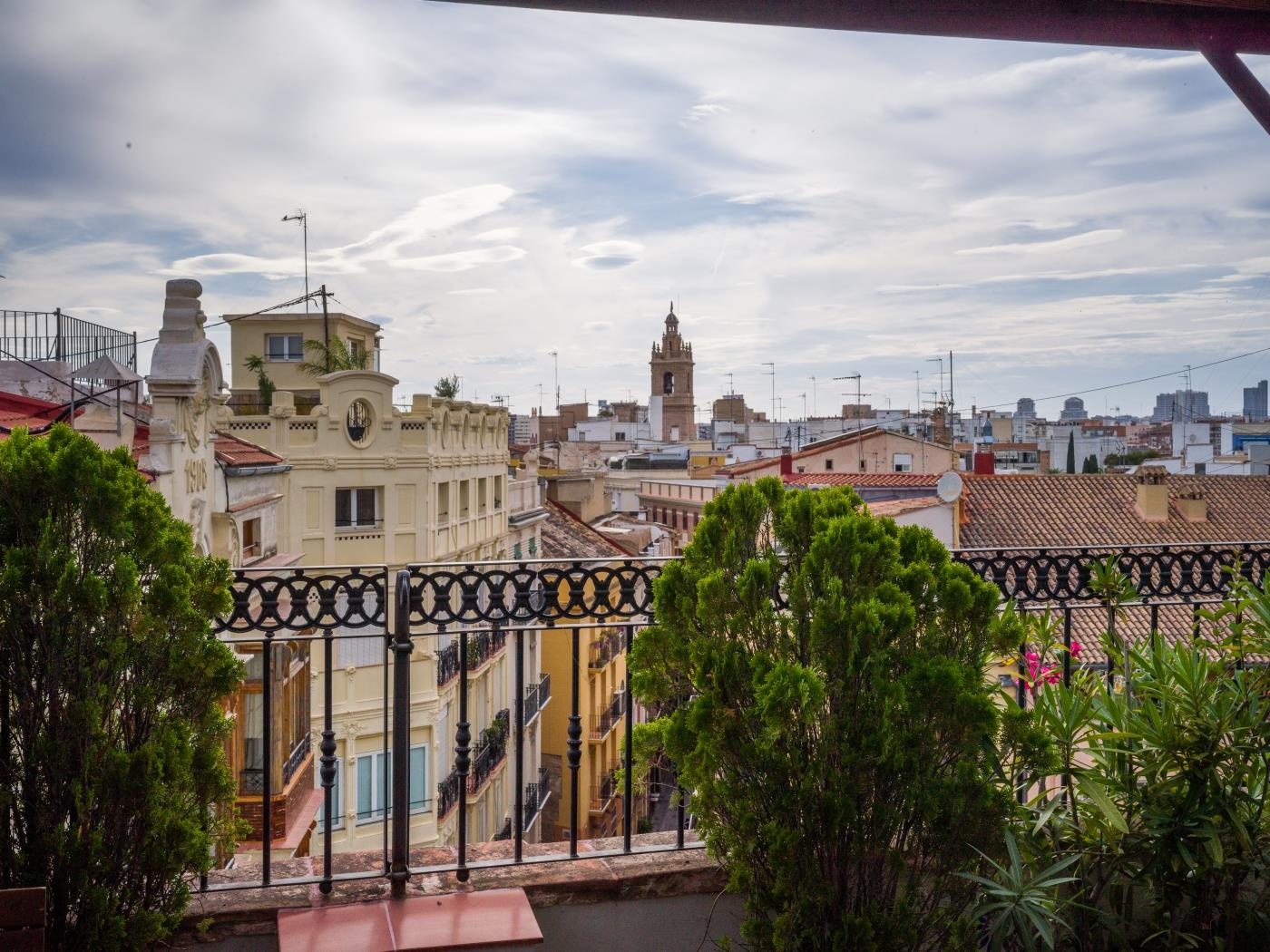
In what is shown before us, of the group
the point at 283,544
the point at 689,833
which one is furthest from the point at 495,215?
the point at 689,833

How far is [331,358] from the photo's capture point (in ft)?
79.5

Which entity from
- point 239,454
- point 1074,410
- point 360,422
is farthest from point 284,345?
point 1074,410

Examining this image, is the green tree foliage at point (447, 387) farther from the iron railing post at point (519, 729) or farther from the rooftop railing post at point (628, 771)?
the rooftop railing post at point (628, 771)

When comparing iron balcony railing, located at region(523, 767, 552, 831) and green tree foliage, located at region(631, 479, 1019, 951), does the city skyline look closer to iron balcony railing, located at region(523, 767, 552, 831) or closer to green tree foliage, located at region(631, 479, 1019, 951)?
green tree foliage, located at region(631, 479, 1019, 951)

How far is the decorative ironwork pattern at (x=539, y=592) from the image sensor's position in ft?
10.3

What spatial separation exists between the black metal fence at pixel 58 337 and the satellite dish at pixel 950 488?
9702 millimetres

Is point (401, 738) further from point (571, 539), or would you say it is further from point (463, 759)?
point (571, 539)

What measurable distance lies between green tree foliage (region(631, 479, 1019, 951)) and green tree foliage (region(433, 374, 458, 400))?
78.7 ft

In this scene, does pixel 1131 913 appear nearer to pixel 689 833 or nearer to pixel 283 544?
pixel 689 833

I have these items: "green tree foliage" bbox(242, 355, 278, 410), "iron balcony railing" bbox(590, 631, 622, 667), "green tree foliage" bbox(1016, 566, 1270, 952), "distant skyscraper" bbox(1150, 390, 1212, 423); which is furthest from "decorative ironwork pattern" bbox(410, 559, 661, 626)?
"distant skyscraper" bbox(1150, 390, 1212, 423)

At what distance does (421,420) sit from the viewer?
2200 cm

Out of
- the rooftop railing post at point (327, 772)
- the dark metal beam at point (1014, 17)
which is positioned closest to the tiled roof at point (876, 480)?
the rooftop railing post at point (327, 772)

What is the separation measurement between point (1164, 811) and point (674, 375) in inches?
3526

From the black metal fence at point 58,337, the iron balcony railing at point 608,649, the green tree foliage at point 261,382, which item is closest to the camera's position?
the black metal fence at point 58,337
